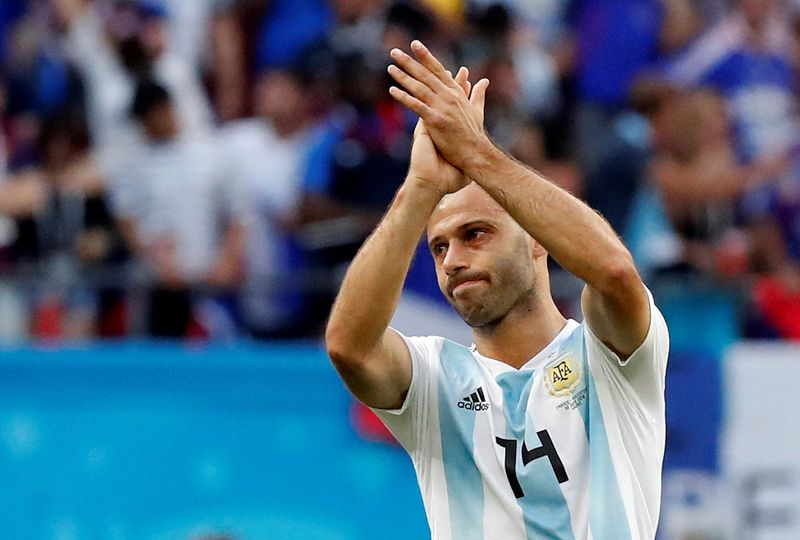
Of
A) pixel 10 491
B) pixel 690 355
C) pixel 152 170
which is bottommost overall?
pixel 10 491

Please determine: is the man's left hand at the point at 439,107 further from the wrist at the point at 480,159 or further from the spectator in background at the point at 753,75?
the spectator in background at the point at 753,75

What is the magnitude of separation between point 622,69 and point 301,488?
10.8ft

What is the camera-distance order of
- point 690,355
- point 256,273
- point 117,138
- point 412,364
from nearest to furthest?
1. point 412,364
2. point 690,355
3. point 256,273
4. point 117,138

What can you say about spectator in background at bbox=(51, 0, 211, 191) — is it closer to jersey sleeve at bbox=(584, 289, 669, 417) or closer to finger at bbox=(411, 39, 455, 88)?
finger at bbox=(411, 39, 455, 88)

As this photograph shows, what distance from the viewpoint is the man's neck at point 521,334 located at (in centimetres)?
438

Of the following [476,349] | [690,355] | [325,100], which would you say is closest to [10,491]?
[325,100]

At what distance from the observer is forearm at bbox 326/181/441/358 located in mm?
4000

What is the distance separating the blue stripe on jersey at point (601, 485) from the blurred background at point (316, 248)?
3.80m

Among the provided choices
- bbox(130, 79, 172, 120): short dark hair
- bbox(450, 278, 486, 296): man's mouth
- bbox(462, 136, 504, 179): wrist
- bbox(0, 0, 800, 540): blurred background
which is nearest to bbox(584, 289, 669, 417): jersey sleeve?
bbox(450, 278, 486, 296): man's mouth

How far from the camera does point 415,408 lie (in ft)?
14.2

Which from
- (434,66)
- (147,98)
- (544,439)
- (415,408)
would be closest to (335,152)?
(147,98)

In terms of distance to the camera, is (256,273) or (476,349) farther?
(256,273)

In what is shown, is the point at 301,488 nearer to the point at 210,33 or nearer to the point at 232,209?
the point at 232,209

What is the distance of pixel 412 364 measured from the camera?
14.2 ft
